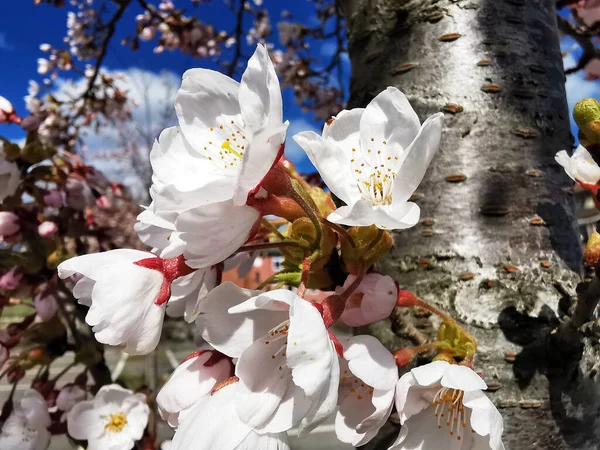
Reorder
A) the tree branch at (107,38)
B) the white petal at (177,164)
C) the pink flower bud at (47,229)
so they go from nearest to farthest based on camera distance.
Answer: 1. the white petal at (177,164)
2. the pink flower bud at (47,229)
3. the tree branch at (107,38)

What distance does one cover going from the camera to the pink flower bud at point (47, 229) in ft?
4.27

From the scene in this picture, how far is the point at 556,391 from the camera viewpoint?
68 cm

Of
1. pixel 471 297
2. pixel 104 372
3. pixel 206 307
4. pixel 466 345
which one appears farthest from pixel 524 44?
pixel 104 372

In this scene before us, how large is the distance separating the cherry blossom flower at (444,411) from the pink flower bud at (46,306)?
0.98 meters

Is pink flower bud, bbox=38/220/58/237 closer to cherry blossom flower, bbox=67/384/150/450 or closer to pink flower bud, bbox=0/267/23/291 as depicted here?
pink flower bud, bbox=0/267/23/291

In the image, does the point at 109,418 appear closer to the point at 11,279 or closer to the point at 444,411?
the point at 11,279

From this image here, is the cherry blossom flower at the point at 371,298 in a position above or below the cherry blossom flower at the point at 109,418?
above

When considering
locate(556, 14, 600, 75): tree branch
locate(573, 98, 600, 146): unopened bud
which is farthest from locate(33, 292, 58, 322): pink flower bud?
locate(556, 14, 600, 75): tree branch

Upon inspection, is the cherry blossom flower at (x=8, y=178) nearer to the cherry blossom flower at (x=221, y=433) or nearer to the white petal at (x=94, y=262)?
the white petal at (x=94, y=262)

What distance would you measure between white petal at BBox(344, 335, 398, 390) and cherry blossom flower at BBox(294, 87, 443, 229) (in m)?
0.13

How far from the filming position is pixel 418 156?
0.50m

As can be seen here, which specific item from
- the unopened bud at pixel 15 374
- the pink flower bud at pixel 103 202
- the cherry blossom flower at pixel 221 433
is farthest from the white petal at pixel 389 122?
the pink flower bud at pixel 103 202

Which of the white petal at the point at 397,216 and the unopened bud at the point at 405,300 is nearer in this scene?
the white petal at the point at 397,216

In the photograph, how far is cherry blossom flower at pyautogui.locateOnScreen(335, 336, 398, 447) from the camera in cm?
49
